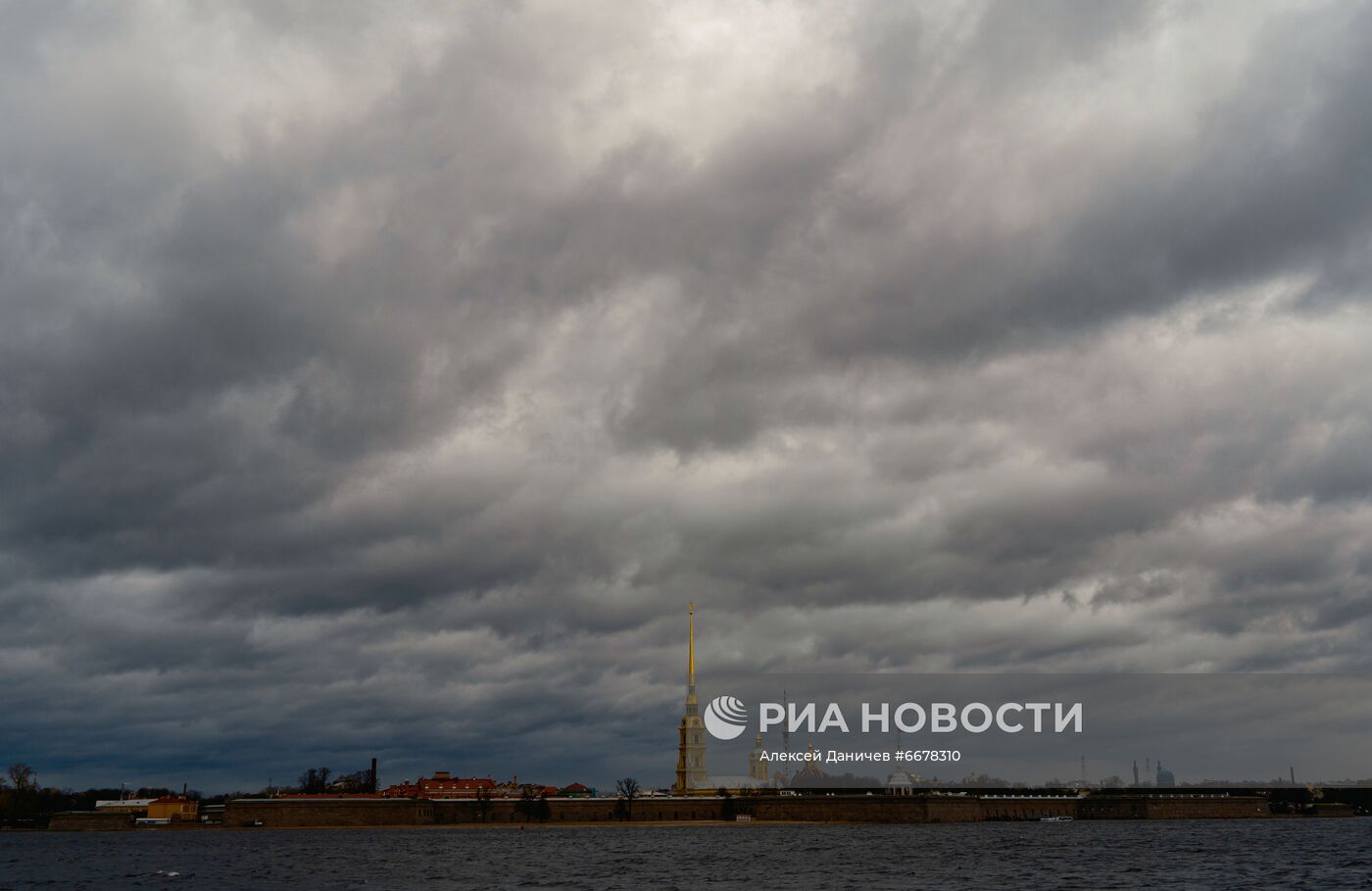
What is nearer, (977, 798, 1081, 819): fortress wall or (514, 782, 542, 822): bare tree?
Answer: (514, 782, 542, 822): bare tree

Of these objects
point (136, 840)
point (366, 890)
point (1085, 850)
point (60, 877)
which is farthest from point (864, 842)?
point (136, 840)

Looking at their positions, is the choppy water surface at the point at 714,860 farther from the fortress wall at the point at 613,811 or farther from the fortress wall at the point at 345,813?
the fortress wall at the point at 613,811

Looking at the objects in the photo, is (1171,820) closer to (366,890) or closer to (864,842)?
(864,842)

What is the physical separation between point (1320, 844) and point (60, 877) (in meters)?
93.4

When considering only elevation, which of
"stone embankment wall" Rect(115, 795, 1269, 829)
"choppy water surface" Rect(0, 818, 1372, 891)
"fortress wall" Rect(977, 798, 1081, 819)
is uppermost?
"choppy water surface" Rect(0, 818, 1372, 891)

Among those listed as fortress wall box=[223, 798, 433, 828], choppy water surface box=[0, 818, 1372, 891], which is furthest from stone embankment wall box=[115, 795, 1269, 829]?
choppy water surface box=[0, 818, 1372, 891]

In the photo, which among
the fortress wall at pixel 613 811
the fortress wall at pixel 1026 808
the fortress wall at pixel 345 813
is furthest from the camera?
the fortress wall at pixel 1026 808

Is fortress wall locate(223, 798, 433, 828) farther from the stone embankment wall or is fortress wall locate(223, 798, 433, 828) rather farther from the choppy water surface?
the choppy water surface

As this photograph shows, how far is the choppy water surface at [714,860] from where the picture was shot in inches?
2579

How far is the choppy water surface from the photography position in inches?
2579

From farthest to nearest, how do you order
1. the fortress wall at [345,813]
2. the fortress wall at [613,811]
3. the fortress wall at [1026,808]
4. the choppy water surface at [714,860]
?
1. the fortress wall at [1026,808]
2. the fortress wall at [613,811]
3. the fortress wall at [345,813]
4. the choppy water surface at [714,860]

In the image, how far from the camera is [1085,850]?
92125 mm

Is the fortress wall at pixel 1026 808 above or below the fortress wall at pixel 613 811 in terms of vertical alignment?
below

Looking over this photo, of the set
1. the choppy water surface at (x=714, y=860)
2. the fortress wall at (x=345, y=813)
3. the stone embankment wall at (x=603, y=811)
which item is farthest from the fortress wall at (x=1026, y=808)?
the fortress wall at (x=345, y=813)
